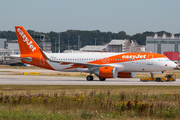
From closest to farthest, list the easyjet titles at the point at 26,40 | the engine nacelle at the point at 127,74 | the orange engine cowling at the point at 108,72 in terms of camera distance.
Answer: the orange engine cowling at the point at 108,72 → the engine nacelle at the point at 127,74 → the easyjet titles at the point at 26,40

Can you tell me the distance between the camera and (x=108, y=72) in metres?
47.2

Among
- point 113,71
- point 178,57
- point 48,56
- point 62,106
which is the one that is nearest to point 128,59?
point 113,71

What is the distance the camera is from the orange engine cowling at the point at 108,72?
1857 inches

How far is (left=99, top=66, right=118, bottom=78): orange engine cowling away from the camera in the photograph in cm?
4716

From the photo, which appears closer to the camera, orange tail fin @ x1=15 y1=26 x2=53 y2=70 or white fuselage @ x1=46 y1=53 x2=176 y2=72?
white fuselage @ x1=46 y1=53 x2=176 y2=72

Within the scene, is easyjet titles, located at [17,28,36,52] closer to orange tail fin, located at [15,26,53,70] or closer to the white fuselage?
orange tail fin, located at [15,26,53,70]

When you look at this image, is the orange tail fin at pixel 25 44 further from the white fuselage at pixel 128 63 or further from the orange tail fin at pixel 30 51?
the white fuselage at pixel 128 63

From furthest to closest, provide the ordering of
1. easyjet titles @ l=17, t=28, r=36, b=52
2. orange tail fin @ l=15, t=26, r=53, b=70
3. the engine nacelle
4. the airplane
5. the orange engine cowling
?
1. easyjet titles @ l=17, t=28, r=36, b=52
2. orange tail fin @ l=15, t=26, r=53, b=70
3. the engine nacelle
4. the airplane
5. the orange engine cowling

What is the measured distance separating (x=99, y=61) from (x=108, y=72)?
3.82 meters

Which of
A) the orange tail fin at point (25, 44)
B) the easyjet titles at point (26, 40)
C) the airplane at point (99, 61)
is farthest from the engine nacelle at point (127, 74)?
the easyjet titles at point (26, 40)

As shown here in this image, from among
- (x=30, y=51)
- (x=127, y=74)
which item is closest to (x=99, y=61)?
(x=127, y=74)

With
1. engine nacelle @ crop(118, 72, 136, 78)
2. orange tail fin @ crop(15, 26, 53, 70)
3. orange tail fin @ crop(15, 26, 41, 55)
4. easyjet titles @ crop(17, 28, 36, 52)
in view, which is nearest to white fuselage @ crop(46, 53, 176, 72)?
engine nacelle @ crop(118, 72, 136, 78)

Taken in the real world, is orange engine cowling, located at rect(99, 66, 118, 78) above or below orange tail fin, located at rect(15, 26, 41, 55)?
below

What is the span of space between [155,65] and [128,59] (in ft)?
14.0
